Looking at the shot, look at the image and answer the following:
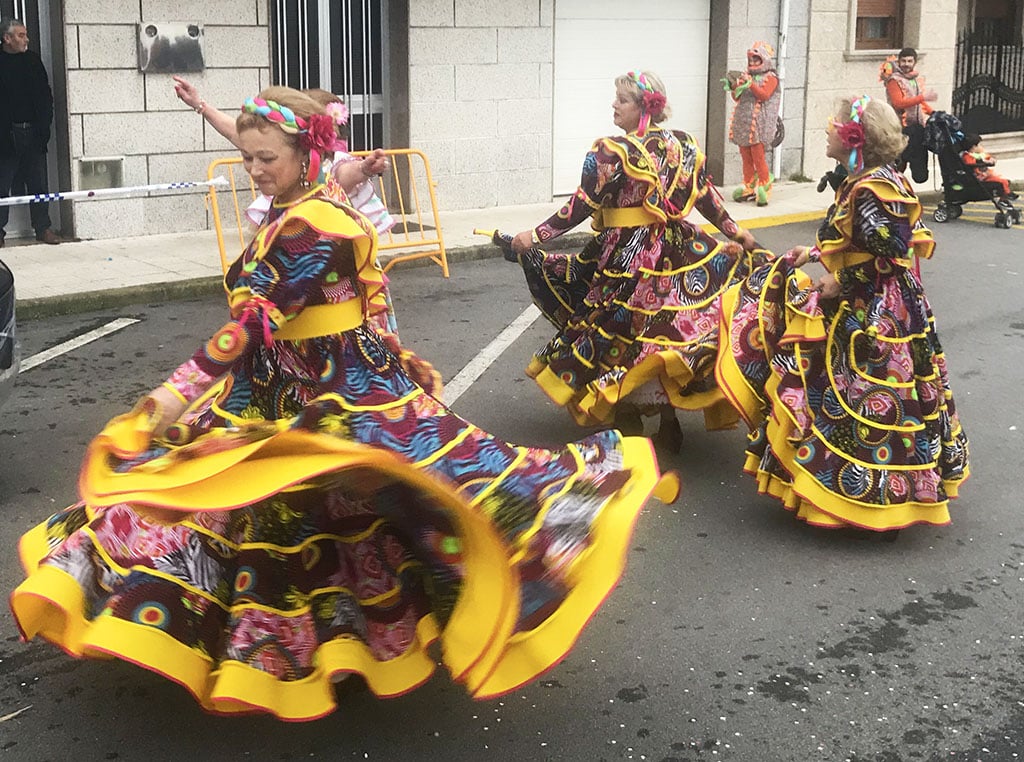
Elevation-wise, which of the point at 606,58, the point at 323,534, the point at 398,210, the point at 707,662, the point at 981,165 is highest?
the point at 606,58

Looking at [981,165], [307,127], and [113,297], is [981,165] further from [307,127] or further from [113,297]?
[307,127]

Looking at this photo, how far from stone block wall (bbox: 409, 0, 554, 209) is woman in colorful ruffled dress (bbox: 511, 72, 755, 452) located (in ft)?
27.0

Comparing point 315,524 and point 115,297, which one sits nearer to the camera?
point 315,524

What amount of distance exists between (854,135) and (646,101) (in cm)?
138

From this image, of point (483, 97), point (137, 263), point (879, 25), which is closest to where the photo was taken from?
point (137, 263)

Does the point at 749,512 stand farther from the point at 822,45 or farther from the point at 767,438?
the point at 822,45

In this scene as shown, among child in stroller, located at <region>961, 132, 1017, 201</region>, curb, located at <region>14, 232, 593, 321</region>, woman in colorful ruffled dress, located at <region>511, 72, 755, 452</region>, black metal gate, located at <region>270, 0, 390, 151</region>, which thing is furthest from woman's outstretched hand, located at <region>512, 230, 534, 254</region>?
child in stroller, located at <region>961, 132, 1017, 201</region>

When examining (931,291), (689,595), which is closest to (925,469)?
(689,595)

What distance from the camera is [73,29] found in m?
12.1

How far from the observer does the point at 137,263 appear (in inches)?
456

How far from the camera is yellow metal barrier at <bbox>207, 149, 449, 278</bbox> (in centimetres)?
1168

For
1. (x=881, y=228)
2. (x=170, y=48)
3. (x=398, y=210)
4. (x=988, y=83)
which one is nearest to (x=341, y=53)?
(x=398, y=210)

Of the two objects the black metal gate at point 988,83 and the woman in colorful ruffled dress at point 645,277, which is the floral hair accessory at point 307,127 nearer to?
the woman in colorful ruffled dress at point 645,277

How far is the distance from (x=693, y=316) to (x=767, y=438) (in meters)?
0.95
